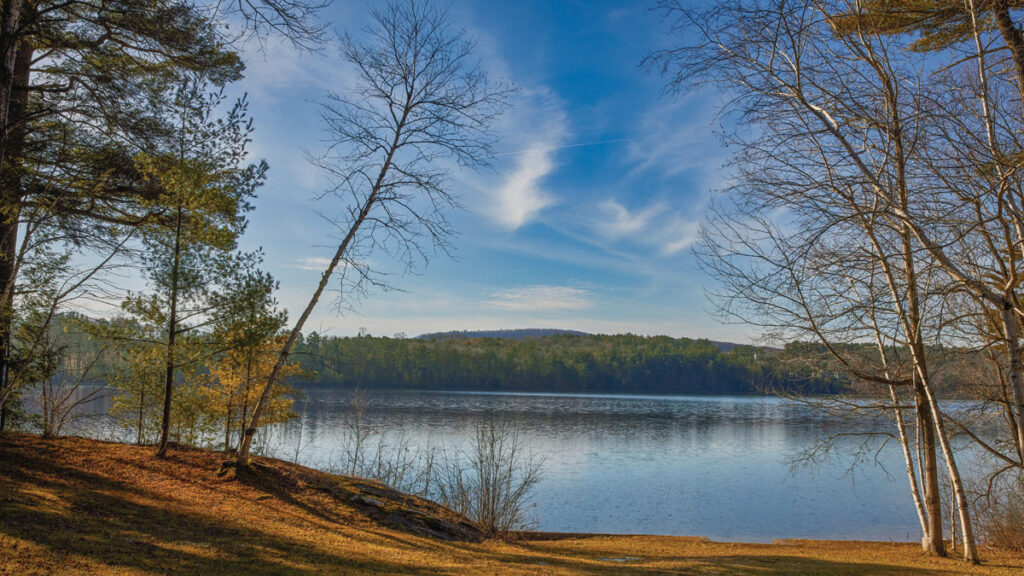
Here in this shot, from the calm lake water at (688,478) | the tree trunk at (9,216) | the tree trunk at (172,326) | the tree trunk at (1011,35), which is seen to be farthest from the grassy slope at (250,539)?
the tree trunk at (1011,35)

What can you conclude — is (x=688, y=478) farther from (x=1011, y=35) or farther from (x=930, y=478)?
(x=1011, y=35)

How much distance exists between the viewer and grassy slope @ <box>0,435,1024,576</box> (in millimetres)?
5027

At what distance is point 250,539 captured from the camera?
20.2ft

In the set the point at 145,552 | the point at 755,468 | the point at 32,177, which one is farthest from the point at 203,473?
the point at 755,468

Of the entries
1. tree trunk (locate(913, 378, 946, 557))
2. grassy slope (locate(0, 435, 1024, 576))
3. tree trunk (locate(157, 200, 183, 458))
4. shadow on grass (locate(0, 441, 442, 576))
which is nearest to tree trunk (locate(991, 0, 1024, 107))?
tree trunk (locate(913, 378, 946, 557))

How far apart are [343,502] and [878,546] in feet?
33.2

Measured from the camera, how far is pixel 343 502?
31.3ft

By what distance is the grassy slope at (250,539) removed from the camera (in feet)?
16.5

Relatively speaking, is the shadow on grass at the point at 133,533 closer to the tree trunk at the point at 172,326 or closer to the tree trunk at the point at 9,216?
the tree trunk at the point at 172,326

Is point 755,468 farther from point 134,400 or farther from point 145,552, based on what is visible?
point 145,552

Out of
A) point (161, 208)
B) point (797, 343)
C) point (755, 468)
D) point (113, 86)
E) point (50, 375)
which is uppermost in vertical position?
point (113, 86)

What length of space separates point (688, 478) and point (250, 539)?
58.3 feet

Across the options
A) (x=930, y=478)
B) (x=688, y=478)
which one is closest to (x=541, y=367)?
(x=688, y=478)

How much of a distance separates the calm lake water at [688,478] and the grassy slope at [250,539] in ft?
9.04
